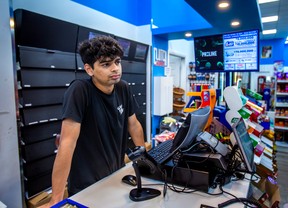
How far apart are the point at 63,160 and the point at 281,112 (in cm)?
617

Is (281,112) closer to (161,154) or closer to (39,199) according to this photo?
(161,154)

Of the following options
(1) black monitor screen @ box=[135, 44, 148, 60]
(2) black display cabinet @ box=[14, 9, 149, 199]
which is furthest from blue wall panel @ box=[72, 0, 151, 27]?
(2) black display cabinet @ box=[14, 9, 149, 199]

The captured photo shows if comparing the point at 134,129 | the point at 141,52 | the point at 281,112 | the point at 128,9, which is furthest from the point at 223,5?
the point at 281,112

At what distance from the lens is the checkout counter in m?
0.98

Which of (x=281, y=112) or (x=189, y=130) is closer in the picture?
(x=189, y=130)

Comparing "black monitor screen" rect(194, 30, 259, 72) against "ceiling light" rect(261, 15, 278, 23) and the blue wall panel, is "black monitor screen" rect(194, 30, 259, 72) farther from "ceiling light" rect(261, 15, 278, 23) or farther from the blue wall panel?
"ceiling light" rect(261, 15, 278, 23)

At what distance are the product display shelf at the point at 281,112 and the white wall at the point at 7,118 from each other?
19.1ft

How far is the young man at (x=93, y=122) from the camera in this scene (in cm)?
118

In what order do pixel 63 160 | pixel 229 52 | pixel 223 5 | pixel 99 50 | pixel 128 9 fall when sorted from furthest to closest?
pixel 128 9 → pixel 223 5 → pixel 229 52 → pixel 99 50 → pixel 63 160

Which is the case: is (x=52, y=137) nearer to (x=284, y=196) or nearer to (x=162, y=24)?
(x=284, y=196)

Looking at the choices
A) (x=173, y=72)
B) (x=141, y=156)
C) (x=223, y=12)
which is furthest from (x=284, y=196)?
(x=173, y=72)

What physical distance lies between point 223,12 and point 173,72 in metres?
3.42

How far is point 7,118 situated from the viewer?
2213 mm

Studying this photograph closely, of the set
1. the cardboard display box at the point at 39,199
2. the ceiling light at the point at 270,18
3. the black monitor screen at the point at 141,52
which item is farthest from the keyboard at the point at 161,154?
the ceiling light at the point at 270,18
